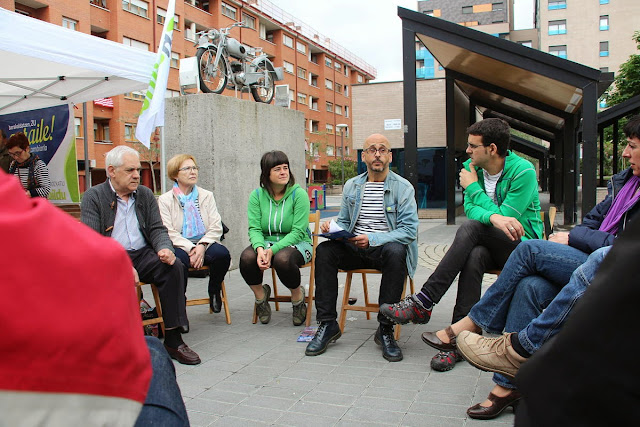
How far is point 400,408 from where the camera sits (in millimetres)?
2951

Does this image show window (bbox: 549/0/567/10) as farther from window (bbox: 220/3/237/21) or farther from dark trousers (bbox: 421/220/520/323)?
dark trousers (bbox: 421/220/520/323)

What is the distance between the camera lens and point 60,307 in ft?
2.65

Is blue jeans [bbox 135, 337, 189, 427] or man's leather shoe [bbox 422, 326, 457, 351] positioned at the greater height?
blue jeans [bbox 135, 337, 189, 427]

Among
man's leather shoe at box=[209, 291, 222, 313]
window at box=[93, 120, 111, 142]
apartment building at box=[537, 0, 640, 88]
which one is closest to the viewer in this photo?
man's leather shoe at box=[209, 291, 222, 313]

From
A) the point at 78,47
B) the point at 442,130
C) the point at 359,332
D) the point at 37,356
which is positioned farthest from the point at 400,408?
the point at 442,130

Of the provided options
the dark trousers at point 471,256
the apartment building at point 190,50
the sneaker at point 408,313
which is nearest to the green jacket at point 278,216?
the sneaker at point 408,313

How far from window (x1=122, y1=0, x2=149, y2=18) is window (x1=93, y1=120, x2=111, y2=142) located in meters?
7.99

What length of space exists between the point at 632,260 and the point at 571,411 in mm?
246

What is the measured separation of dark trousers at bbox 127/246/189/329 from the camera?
3867mm

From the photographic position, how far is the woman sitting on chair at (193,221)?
4.71 meters

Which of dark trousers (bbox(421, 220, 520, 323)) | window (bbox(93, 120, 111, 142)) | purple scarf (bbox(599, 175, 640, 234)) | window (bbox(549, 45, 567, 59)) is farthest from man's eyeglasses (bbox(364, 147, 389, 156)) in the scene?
window (bbox(549, 45, 567, 59))

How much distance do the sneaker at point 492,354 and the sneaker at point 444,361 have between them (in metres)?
0.87

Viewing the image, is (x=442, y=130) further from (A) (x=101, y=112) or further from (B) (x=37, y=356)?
(A) (x=101, y=112)

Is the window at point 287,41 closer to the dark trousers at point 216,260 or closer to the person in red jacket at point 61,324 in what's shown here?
the dark trousers at point 216,260
